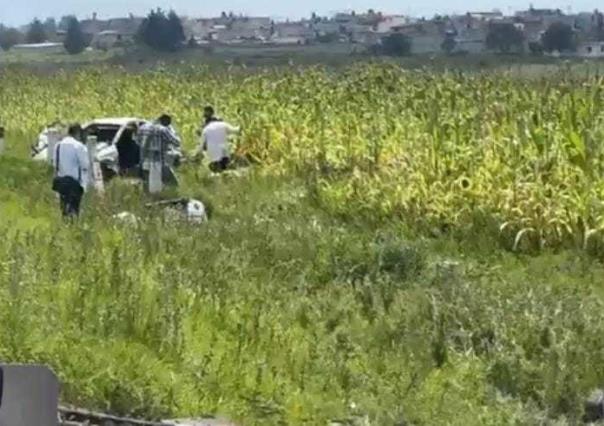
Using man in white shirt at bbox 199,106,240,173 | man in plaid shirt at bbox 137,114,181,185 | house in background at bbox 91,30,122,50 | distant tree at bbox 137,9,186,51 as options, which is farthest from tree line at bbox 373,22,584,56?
man in plaid shirt at bbox 137,114,181,185

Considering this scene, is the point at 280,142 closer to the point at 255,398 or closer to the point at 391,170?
the point at 391,170

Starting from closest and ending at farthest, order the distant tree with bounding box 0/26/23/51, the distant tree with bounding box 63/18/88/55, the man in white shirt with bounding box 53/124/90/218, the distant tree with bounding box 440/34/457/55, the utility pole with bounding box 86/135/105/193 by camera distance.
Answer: the man in white shirt with bounding box 53/124/90/218 < the utility pole with bounding box 86/135/105/193 < the distant tree with bounding box 440/34/457/55 < the distant tree with bounding box 0/26/23/51 < the distant tree with bounding box 63/18/88/55

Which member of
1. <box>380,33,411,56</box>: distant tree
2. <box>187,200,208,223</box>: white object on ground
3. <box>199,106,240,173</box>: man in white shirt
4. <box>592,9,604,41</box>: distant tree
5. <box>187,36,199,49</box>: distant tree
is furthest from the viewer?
<box>187,36,199,49</box>: distant tree

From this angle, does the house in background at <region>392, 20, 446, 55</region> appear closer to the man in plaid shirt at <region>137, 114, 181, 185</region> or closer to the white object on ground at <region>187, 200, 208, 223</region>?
the man in plaid shirt at <region>137, 114, 181, 185</region>

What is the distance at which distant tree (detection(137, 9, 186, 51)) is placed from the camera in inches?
2960

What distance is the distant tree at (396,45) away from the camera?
60.1m

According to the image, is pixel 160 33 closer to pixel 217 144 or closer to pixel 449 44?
pixel 449 44

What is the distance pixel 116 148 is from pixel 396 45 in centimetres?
4149

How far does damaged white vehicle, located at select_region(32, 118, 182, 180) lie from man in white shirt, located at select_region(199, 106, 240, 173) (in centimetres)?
44

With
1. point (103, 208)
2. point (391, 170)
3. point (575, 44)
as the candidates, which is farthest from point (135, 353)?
point (575, 44)

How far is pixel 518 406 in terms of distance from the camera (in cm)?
803

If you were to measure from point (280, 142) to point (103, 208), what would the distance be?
19.3 ft

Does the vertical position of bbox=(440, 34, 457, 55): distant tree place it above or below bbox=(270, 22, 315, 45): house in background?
above

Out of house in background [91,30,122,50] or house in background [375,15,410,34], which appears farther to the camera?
house in background [375,15,410,34]
